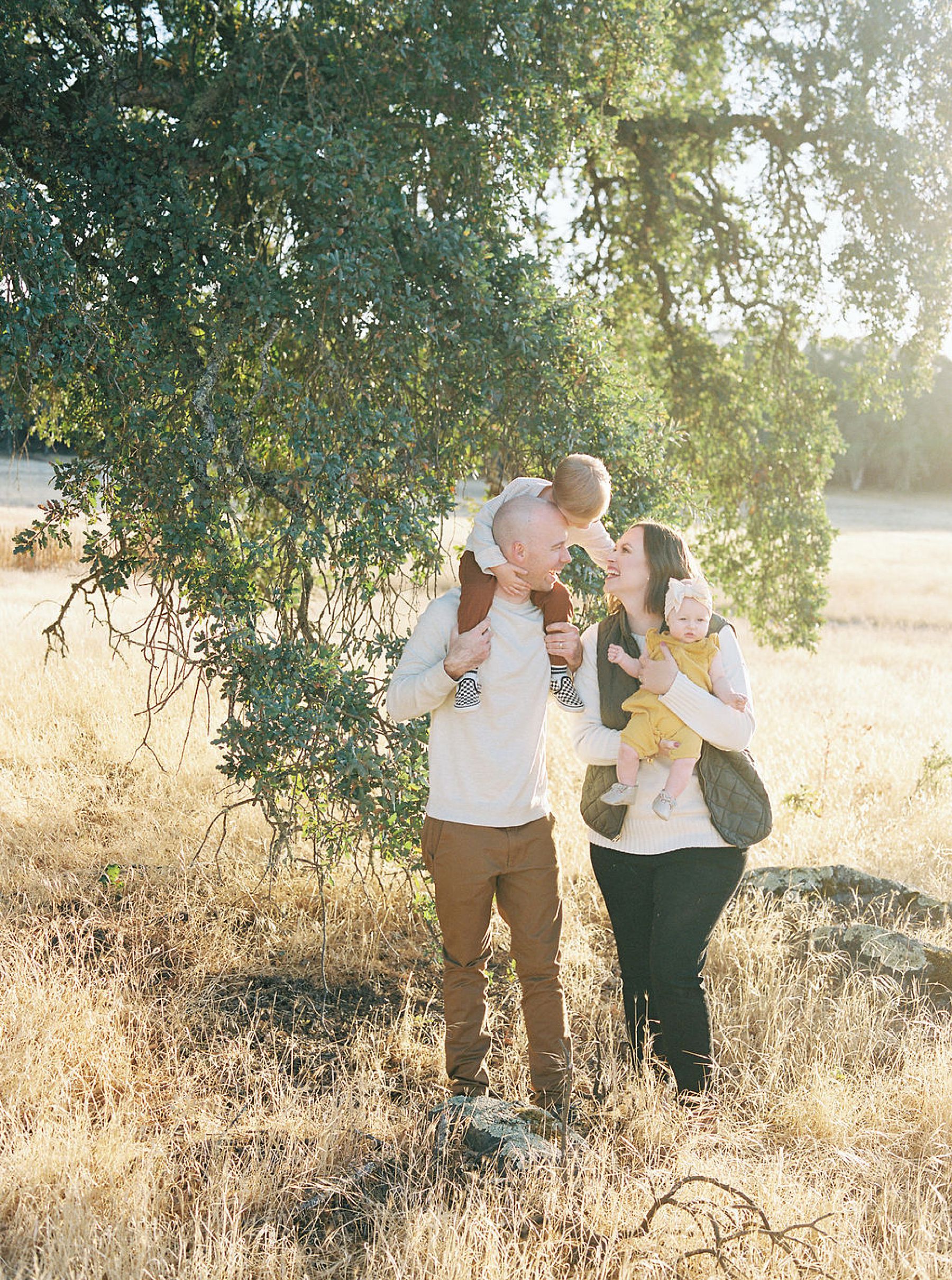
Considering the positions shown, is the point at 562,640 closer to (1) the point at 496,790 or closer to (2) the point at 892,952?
(1) the point at 496,790

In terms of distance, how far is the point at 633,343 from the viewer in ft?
30.9

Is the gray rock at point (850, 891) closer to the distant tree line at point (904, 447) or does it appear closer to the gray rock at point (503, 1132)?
the gray rock at point (503, 1132)

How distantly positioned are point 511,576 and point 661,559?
642 mm

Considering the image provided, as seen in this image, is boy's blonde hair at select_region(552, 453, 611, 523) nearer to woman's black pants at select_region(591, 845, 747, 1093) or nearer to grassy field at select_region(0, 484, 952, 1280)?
woman's black pants at select_region(591, 845, 747, 1093)

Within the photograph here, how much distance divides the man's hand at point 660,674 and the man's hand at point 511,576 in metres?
0.54

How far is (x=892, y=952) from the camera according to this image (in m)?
5.22

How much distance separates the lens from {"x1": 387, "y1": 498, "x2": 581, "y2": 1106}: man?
359cm

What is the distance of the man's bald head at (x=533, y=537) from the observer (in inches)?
140


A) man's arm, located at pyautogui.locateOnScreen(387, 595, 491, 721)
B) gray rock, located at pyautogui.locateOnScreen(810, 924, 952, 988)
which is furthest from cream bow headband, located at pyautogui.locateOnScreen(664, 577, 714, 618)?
gray rock, located at pyautogui.locateOnScreen(810, 924, 952, 988)

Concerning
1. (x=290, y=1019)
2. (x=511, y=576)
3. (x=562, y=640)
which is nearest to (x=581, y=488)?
(x=511, y=576)

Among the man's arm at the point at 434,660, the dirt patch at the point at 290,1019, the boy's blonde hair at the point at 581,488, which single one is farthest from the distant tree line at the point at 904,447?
the man's arm at the point at 434,660

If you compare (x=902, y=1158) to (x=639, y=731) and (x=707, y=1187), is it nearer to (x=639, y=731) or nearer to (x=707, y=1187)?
(x=707, y=1187)

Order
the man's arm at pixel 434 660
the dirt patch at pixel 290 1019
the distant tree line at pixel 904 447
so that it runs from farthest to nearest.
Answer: the distant tree line at pixel 904 447
the dirt patch at pixel 290 1019
the man's arm at pixel 434 660

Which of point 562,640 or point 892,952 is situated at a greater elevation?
point 562,640
